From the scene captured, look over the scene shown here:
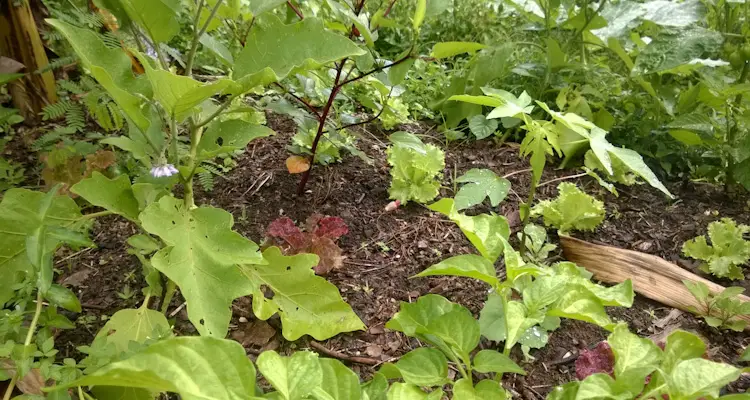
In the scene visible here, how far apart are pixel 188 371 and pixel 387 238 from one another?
4.06 feet

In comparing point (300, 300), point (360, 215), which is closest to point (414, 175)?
point (360, 215)

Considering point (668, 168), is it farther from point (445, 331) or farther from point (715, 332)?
point (445, 331)

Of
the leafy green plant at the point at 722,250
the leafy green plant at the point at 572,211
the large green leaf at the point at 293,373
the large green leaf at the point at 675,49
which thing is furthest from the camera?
the large green leaf at the point at 675,49

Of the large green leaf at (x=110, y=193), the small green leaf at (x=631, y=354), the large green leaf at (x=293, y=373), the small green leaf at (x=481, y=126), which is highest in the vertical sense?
the large green leaf at (x=110, y=193)

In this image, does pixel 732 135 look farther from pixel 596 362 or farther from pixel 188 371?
pixel 188 371

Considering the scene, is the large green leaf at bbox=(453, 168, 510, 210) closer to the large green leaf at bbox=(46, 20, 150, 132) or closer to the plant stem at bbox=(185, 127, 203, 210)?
the plant stem at bbox=(185, 127, 203, 210)

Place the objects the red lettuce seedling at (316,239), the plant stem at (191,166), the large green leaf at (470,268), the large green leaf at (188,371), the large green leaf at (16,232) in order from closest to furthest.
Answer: the large green leaf at (188,371) → the large green leaf at (470,268) → the large green leaf at (16,232) → the plant stem at (191,166) → the red lettuce seedling at (316,239)

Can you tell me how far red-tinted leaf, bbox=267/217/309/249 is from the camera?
1.66 m

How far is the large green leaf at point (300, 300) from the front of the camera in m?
1.41

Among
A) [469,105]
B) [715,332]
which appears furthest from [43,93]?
[715,332]

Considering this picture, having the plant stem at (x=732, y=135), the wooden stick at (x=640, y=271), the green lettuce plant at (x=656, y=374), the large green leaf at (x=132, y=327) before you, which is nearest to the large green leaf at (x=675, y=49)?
the plant stem at (x=732, y=135)

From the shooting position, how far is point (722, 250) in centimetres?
182

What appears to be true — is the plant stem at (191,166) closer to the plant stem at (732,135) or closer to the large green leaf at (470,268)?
the large green leaf at (470,268)

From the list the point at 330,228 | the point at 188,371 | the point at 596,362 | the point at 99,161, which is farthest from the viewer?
the point at 99,161
